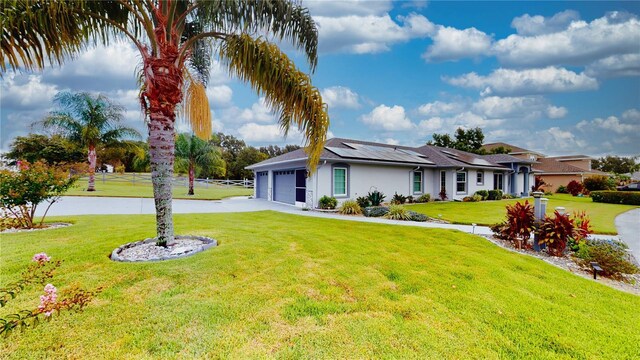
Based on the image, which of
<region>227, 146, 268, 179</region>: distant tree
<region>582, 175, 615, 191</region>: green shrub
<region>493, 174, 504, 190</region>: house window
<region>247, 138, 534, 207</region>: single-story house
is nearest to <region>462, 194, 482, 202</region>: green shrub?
<region>247, 138, 534, 207</region>: single-story house

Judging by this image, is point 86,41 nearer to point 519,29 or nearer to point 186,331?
point 186,331

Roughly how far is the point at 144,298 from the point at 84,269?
1.83m

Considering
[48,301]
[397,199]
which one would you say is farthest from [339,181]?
[48,301]

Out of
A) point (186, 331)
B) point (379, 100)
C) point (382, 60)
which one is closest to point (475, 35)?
point (382, 60)

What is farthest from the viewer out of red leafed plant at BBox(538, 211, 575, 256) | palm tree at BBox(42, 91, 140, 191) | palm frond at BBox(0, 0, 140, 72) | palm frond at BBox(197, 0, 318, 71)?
palm tree at BBox(42, 91, 140, 191)

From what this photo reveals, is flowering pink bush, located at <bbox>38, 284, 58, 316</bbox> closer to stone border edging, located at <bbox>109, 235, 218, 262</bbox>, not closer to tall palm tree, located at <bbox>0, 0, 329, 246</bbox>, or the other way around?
stone border edging, located at <bbox>109, 235, 218, 262</bbox>

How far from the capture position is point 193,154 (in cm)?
2320

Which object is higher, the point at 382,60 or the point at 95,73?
the point at 382,60

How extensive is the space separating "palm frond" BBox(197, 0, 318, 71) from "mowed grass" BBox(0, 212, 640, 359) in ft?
14.7

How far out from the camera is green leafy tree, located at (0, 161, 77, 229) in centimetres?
752

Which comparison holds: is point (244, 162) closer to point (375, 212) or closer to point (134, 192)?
point (134, 192)

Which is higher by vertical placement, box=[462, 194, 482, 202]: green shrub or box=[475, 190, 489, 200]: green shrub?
box=[475, 190, 489, 200]: green shrub

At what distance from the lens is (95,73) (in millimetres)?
10922

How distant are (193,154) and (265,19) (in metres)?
20.1
